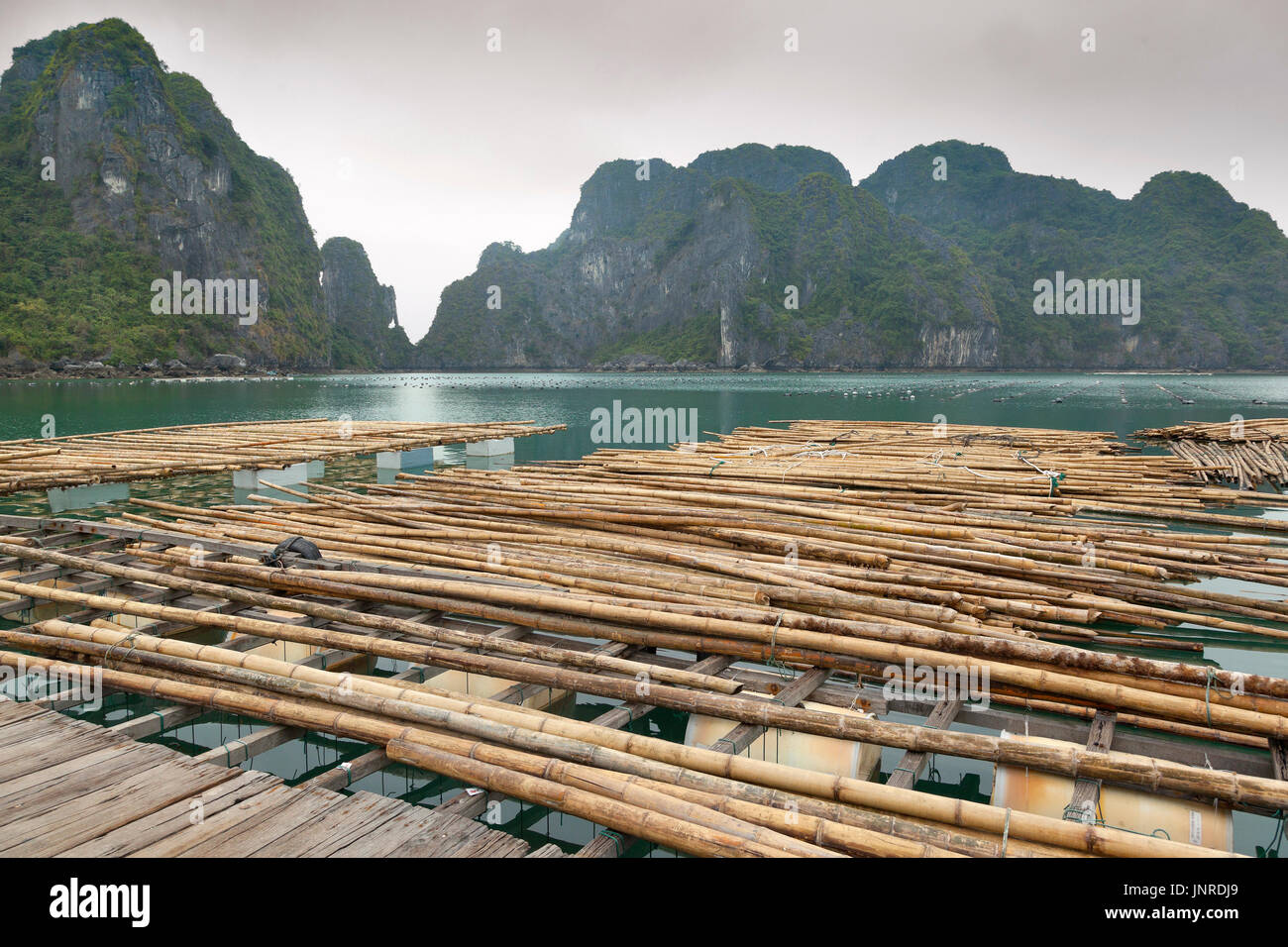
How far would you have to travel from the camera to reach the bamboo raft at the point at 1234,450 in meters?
19.6

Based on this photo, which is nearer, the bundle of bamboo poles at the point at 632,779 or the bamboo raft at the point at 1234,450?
the bundle of bamboo poles at the point at 632,779

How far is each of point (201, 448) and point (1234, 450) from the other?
31.1 meters

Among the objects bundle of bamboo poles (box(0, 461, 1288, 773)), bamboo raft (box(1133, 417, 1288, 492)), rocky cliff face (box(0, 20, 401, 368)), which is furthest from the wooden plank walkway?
rocky cliff face (box(0, 20, 401, 368))

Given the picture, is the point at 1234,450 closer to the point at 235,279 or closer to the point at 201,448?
the point at 201,448

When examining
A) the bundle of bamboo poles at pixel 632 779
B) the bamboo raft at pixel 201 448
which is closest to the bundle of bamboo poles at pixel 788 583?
the bundle of bamboo poles at pixel 632 779

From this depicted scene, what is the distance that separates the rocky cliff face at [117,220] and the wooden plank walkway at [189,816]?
402 ft

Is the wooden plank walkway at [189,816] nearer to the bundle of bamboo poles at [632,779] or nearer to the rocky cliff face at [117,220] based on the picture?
the bundle of bamboo poles at [632,779]

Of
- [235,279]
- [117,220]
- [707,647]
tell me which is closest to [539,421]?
[707,647]

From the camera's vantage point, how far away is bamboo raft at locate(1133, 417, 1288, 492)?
19562 millimetres

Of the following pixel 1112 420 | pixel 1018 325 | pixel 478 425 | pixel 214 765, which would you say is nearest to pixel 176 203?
pixel 478 425

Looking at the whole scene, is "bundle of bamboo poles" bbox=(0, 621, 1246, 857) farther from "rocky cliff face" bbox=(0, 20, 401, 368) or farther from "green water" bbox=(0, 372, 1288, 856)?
"rocky cliff face" bbox=(0, 20, 401, 368)

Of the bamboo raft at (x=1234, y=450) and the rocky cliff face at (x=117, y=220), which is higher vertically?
the rocky cliff face at (x=117, y=220)

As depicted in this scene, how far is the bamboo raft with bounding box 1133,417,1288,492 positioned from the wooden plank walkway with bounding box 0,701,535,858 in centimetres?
2100
